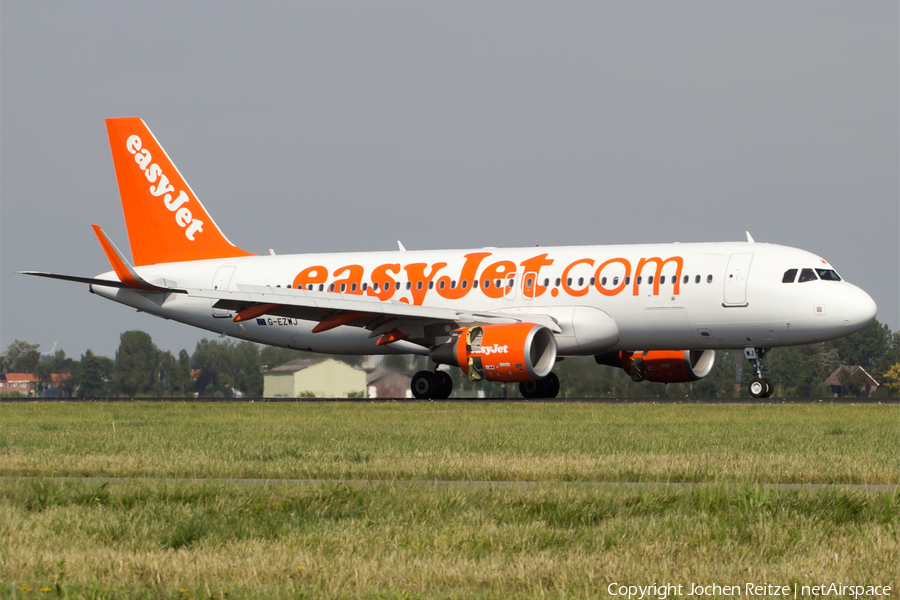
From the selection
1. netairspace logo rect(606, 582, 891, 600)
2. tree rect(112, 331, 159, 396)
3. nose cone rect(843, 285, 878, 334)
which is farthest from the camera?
tree rect(112, 331, 159, 396)

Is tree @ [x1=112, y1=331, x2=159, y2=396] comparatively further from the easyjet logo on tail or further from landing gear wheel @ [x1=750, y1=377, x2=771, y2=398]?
landing gear wheel @ [x1=750, y1=377, x2=771, y2=398]

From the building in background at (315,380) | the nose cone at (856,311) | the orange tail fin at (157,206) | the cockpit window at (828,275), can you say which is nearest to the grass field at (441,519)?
the nose cone at (856,311)

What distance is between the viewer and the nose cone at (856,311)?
2616 centimetres

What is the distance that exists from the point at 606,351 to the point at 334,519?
2121 centimetres

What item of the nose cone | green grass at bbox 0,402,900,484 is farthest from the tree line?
green grass at bbox 0,402,900,484

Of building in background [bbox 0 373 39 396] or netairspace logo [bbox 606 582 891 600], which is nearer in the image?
netairspace logo [bbox 606 582 891 600]

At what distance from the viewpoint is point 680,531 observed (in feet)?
25.5

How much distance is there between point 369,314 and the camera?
93.8 feet

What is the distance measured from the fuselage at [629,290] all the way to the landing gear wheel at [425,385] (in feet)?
4.64

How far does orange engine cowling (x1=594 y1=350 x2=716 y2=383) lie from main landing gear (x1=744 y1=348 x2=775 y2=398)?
117 inches

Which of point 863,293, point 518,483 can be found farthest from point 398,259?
point 518,483

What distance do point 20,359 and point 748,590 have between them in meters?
52.4

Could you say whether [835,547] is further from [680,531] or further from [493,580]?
[493,580]

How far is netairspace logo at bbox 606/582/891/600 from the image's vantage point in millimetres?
6098
